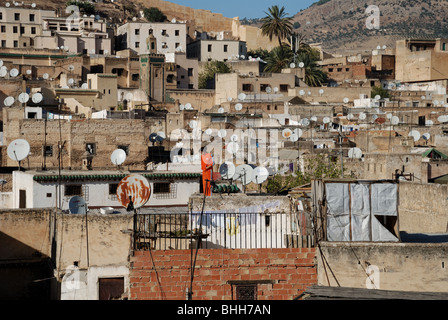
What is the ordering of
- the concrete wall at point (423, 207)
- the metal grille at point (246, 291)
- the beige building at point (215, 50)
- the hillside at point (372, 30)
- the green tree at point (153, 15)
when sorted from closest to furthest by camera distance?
the metal grille at point (246, 291) < the concrete wall at point (423, 207) < the beige building at point (215, 50) < the green tree at point (153, 15) < the hillside at point (372, 30)

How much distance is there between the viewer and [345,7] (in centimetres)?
15688

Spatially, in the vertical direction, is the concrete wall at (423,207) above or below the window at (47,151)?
below

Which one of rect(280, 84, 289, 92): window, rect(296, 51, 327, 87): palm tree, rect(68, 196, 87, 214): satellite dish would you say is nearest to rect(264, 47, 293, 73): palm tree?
rect(296, 51, 327, 87): palm tree

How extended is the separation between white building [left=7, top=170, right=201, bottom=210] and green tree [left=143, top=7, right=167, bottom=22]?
6101 centimetres

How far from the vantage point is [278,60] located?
64.5 m

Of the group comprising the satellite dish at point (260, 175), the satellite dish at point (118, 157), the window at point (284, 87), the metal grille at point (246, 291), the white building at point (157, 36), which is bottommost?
the metal grille at point (246, 291)

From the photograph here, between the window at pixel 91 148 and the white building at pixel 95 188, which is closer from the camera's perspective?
the white building at pixel 95 188

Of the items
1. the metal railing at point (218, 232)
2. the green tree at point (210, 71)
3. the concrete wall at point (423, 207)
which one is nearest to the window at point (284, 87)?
the green tree at point (210, 71)

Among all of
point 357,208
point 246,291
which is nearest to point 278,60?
point 357,208

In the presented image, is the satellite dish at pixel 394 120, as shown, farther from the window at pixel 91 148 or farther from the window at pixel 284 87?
the window at pixel 91 148

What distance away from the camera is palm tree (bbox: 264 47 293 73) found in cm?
6300

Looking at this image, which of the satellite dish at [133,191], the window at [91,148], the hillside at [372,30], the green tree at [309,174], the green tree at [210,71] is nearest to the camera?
the satellite dish at [133,191]

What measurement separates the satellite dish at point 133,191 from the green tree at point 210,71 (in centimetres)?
4380

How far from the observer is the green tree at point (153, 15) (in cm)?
8175
